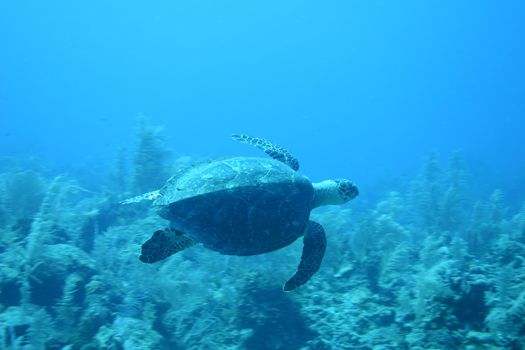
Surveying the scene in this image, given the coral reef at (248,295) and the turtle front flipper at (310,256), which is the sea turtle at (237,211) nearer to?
the turtle front flipper at (310,256)

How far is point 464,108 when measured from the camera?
157 meters

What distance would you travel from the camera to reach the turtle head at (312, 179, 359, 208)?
621 centimetres

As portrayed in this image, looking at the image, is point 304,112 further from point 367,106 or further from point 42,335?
point 42,335

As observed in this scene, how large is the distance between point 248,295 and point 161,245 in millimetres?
1616

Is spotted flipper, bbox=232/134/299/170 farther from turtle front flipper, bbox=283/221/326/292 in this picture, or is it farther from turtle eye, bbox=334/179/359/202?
turtle front flipper, bbox=283/221/326/292

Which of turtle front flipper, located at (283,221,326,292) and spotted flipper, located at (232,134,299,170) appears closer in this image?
turtle front flipper, located at (283,221,326,292)

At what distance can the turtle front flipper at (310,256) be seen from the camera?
5.09 meters

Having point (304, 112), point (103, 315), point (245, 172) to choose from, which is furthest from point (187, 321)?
point (304, 112)

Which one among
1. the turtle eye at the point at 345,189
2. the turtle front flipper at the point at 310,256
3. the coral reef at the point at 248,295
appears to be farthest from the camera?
the turtle eye at the point at 345,189

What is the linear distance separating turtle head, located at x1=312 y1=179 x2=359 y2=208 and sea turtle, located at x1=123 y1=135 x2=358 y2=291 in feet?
2.51

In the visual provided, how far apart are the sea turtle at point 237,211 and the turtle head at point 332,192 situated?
0.76 meters

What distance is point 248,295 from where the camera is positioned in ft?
18.9

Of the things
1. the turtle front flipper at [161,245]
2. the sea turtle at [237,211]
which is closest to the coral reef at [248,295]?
the sea turtle at [237,211]

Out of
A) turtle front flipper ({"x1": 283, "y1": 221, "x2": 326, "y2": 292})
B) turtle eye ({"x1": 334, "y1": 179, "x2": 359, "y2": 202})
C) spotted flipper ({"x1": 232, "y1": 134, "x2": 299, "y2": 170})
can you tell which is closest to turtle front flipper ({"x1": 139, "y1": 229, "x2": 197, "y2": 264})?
turtle front flipper ({"x1": 283, "y1": 221, "x2": 326, "y2": 292})
